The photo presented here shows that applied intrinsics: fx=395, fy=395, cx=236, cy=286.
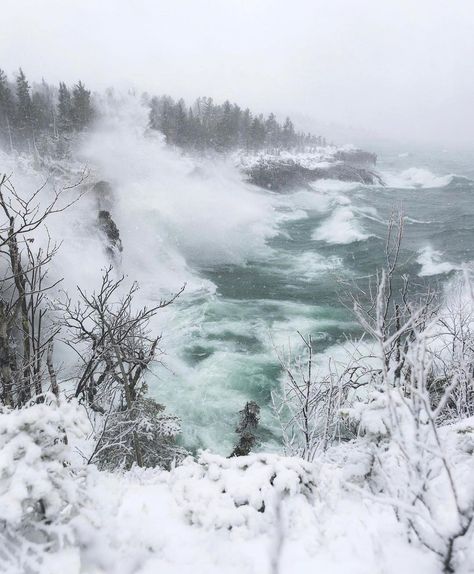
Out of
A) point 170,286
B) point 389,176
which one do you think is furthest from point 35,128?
point 389,176

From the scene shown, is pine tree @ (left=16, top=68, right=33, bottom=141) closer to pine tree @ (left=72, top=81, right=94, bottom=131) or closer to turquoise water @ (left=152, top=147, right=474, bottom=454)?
pine tree @ (left=72, top=81, right=94, bottom=131)

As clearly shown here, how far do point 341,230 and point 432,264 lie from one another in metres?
12.3

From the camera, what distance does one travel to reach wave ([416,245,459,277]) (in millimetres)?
29359

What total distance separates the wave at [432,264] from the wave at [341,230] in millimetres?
6082

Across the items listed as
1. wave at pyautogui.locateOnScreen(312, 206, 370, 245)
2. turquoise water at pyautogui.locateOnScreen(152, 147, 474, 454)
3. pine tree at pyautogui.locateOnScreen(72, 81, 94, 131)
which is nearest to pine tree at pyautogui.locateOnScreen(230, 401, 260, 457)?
turquoise water at pyautogui.locateOnScreen(152, 147, 474, 454)

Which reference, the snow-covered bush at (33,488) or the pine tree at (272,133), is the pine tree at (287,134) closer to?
the pine tree at (272,133)

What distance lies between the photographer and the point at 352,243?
1496 inches

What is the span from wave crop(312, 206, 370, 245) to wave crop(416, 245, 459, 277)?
608 cm

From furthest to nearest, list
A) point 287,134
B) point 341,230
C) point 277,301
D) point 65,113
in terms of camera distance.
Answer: point 287,134 < point 65,113 < point 341,230 < point 277,301

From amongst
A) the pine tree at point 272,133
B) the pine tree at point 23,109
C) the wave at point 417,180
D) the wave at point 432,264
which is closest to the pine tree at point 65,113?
the pine tree at point 23,109

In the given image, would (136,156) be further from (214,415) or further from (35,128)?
(214,415)

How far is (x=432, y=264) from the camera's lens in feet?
103

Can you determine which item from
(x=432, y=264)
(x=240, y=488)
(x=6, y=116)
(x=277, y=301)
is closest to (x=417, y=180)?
(x=432, y=264)

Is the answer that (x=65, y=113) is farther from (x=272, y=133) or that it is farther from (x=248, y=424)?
(x=272, y=133)
